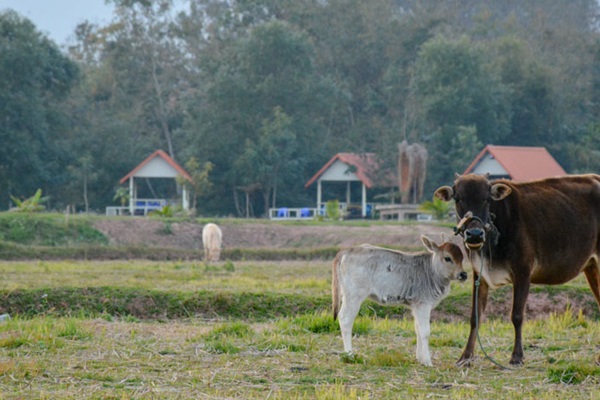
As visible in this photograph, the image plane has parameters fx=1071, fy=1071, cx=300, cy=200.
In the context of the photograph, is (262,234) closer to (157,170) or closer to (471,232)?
(157,170)

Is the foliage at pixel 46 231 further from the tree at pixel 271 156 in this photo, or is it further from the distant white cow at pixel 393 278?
the distant white cow at pixel 393 278

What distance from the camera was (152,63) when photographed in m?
67.4

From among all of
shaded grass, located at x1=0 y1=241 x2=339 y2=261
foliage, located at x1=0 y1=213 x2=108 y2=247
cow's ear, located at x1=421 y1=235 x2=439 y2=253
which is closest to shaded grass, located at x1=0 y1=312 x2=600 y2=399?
cow's ear, located at x1=421 y1=235 x2=439 y2=253

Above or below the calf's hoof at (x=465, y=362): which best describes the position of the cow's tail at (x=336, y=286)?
above

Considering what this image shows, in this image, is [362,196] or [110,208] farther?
[362,196]

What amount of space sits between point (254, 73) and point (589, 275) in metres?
49.6

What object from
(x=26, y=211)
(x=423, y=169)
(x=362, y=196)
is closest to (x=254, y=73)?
(x=362, y=196)

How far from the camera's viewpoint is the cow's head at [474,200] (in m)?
10.4

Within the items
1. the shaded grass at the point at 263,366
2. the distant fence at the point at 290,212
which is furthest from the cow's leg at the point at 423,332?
the distant fence at the point at 290,212

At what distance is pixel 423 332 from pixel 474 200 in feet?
4.59

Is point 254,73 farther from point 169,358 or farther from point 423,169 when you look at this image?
point 169,358

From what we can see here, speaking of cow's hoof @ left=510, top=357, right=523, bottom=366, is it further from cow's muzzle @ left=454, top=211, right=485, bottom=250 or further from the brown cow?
cow's muzzle @ left=454, top=211, right=485, bottom=250

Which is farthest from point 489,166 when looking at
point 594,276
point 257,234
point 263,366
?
point 263,366

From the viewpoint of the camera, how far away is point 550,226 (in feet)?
36.7
